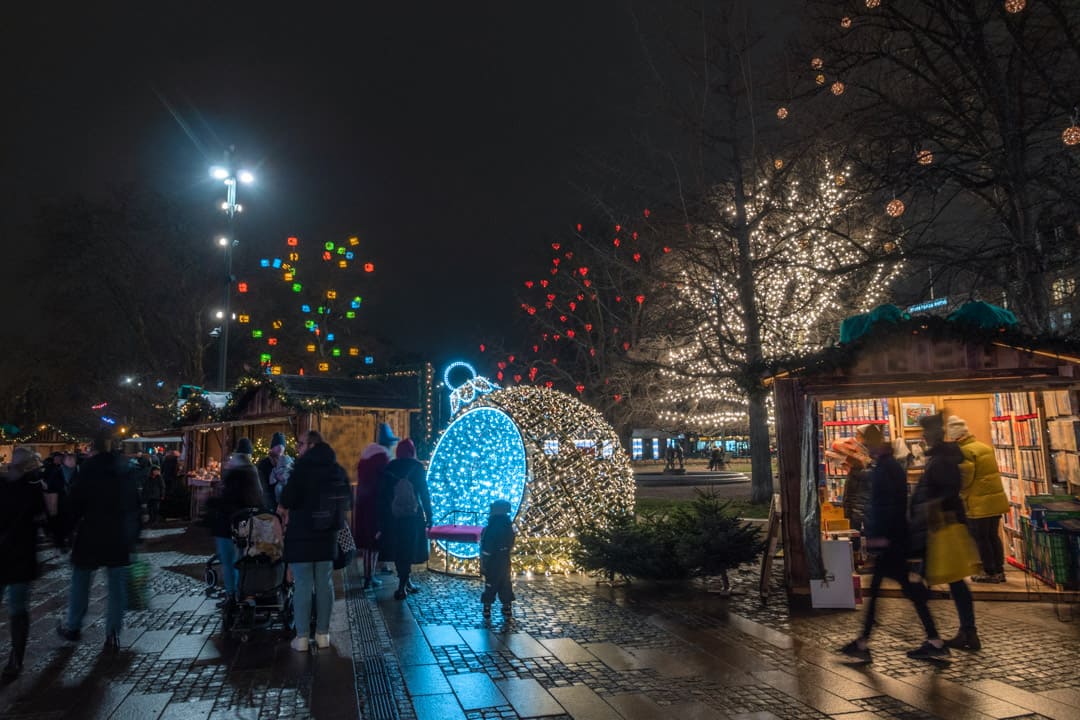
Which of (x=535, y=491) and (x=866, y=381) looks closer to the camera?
(x=866, y=381)

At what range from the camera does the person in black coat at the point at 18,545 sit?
5352 mm

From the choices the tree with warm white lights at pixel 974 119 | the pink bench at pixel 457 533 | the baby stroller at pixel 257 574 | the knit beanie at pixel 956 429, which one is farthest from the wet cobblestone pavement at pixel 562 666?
the tree with warm white lights at pixel 974 119

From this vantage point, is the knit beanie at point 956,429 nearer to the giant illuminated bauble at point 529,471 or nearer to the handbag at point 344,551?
the giant illuminated bauble at point 529,471

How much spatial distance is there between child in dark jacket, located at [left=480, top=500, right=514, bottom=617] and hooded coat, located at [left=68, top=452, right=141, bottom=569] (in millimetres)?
3290

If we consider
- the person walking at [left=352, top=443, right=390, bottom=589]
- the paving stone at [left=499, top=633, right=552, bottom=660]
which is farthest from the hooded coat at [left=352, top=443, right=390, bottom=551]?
the paving stone at [left=499, top=633, right=552, bottom=660]

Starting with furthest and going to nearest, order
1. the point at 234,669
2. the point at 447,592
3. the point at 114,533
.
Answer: the point at 447,592
the point at 114,533
the point at 234,669

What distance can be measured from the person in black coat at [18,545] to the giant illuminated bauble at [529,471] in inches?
195

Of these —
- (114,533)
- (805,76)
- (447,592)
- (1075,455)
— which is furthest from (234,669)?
(805,76)

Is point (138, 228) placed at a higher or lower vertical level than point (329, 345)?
higher

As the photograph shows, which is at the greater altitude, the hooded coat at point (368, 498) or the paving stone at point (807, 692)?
the hooded coat at point (368, 498)

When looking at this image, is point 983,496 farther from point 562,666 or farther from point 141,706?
point 141,706

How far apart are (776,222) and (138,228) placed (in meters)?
26.4

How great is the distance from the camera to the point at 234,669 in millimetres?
5445

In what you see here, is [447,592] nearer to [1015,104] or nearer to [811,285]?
[1015,104]
